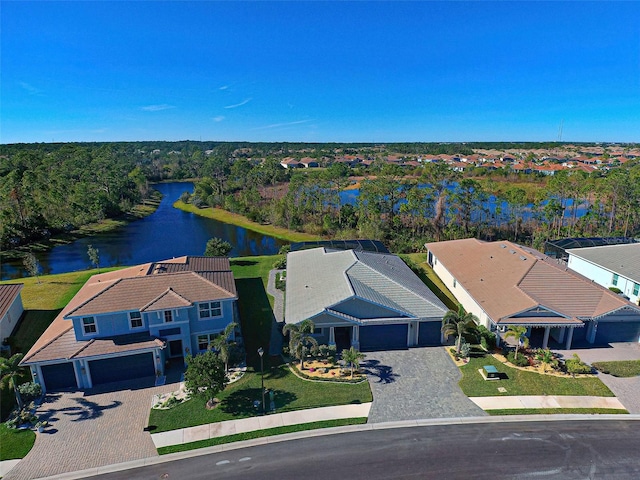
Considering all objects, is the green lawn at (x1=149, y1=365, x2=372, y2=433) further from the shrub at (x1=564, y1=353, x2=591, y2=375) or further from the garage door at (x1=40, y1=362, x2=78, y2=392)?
the shrub at (x1=564, y1=353, x2=591, y2=375)

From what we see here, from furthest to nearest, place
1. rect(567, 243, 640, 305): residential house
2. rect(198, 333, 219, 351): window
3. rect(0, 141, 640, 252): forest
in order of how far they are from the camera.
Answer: rect(0, 141, 640, 252): forest → rect(567, 243, 640, 305): residential house → rect(198, 333, 219, 351): window

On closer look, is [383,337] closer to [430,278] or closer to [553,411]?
[553,411]

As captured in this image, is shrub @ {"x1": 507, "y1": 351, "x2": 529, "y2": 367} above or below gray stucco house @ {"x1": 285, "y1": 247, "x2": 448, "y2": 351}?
below

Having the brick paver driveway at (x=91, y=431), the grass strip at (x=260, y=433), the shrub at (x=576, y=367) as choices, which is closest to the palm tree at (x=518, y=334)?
the shrub at (x=576, y=367)

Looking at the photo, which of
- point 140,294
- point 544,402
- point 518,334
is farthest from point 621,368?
point 140,294

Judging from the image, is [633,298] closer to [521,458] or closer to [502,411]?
[502,411]

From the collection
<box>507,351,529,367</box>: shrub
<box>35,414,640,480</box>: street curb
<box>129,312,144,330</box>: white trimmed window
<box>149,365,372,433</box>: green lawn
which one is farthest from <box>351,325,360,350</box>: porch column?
<box>129,312,144,330</box>: white trimmed window

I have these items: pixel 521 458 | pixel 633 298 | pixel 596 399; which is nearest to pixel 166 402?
pixel 521 458
